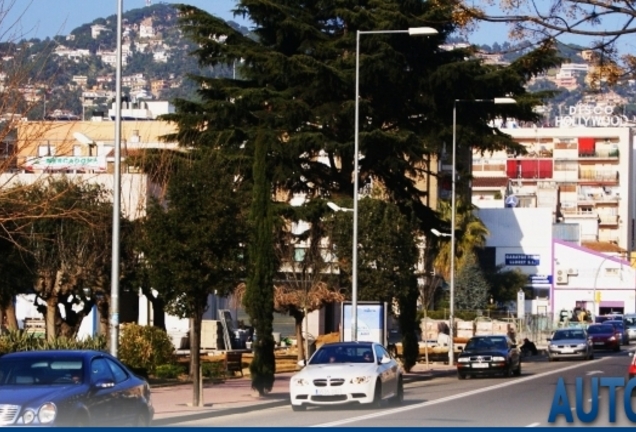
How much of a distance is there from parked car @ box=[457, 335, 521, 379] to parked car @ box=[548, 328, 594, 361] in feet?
43.7

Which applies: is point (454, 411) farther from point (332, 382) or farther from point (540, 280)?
point (540, 280)

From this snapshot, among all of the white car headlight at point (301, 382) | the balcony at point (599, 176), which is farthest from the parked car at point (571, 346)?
the balcony at point (599, 176)

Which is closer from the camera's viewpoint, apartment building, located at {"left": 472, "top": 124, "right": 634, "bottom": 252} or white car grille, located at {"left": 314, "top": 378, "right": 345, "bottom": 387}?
white car grille, located at {"left": 314, "top": 378, "right": 345, "bottom": 387}

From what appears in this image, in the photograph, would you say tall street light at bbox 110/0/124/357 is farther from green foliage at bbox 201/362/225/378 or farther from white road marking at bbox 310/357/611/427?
green foliage at bbox 201/362/225/378

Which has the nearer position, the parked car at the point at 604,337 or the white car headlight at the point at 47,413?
the white car headlight at the point at 47,413

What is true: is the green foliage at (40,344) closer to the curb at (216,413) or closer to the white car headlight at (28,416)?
the curb at (216,413)

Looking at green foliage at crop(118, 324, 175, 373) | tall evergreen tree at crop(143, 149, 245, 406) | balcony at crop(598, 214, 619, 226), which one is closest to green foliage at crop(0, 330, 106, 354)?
green foliage at crop(118, 324, 175, 373)

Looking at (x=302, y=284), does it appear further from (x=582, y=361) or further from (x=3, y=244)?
(x=3, y=244)

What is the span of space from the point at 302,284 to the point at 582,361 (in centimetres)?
1582

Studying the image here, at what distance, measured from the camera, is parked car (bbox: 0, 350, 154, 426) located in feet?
55.8

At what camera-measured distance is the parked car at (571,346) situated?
2324 inches

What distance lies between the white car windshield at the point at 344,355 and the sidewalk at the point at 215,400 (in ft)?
5.61

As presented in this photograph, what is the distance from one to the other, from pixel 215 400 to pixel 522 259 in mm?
77245

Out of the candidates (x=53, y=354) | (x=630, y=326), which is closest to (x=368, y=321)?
(x=53, y=354)
